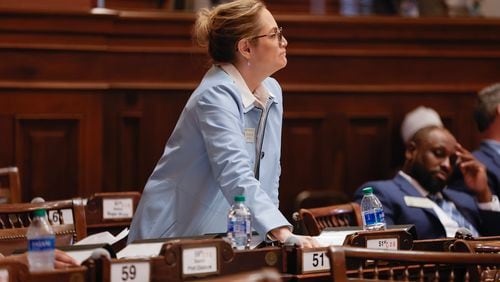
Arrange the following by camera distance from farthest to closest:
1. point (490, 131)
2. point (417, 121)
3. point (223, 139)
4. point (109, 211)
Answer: point (417, 121)
point (490, 131)
point (109, 211)
point (223, 139)

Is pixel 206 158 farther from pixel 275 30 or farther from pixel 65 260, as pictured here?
pixel 65 260

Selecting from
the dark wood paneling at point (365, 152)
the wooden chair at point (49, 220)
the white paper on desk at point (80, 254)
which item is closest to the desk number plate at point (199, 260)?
the white paper on desk at point (80, 254)

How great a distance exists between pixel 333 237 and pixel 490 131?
6.64ft

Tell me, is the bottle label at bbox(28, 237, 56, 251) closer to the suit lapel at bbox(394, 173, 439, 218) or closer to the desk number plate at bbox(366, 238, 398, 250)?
the desk number plate at bbox(366, 238, 398, 250)

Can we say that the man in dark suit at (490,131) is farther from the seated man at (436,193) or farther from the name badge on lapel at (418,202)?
the name badge on lapel at (418,202)

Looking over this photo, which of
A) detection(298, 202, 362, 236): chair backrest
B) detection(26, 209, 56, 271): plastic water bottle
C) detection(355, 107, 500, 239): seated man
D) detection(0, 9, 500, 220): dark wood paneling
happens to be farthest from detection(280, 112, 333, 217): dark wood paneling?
detection(26, 209, 56, 271): plastic water bottle

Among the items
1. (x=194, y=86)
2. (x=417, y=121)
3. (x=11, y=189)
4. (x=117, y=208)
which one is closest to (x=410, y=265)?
(x=117, y=208)

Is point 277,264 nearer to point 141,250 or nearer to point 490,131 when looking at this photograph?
point 141,250

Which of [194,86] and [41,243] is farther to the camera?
[194,86]

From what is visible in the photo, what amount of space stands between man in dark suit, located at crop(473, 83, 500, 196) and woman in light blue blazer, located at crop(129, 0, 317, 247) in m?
1.67

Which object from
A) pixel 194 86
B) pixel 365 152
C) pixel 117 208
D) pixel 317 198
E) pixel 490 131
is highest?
pixel 194 86

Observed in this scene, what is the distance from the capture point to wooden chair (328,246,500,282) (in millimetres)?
2297

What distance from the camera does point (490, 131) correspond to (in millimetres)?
4676

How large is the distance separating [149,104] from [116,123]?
20 centimetres
